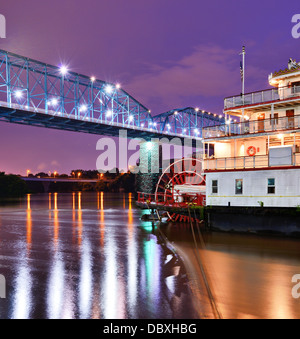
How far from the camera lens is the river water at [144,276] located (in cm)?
965

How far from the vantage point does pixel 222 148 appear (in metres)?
24.0

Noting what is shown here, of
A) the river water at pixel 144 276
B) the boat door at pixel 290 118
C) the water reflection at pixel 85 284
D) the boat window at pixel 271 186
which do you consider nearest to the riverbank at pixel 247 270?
the river water at pixel 144 276

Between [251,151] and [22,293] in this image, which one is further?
[251,151]

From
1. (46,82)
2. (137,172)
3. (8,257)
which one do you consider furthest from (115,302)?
(46,82)

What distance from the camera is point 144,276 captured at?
43.3ft

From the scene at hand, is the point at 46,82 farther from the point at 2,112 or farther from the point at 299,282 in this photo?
the point at 299,282

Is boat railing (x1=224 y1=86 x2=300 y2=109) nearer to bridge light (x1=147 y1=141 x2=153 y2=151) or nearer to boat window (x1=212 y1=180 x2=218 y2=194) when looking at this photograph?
boat window (x1=212 y1=180 x2=218 y2=194)

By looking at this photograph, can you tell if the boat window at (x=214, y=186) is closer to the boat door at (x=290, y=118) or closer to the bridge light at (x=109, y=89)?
the boat door at (x=290, y=118)

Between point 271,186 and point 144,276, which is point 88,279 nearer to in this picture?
point 144,276

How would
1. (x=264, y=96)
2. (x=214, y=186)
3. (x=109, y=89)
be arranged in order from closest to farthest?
(x=214, y=186), (x=264, y=96), (x=109, y=89)

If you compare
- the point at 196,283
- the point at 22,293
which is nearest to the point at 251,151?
the point at 196,283

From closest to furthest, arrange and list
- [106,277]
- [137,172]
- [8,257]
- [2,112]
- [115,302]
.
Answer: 1. [115,302]
2. [106,277]
3. [8,257]
4. [2,112]
5. [137,172]

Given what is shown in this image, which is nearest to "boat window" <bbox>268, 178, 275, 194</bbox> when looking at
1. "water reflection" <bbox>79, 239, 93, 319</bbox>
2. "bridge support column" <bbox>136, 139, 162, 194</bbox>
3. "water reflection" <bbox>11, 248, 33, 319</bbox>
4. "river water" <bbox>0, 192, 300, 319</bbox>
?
"river water" <bbox>0, 192, 300, 319</bbox>
